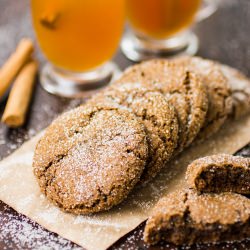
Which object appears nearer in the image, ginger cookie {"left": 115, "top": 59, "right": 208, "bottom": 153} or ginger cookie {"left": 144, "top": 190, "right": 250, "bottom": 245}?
ginger cookie {"left": 144, "top": 190, "right": 250, "bottom": 245}

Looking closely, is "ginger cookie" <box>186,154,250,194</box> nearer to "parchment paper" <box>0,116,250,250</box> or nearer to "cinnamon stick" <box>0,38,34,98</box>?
"parchment paper" <box>0,116,250,250</box>

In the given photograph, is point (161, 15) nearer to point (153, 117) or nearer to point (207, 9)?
point (207, 9)

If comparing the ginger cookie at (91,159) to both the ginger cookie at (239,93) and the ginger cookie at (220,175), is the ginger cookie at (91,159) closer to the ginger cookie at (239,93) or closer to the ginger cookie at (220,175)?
the ginger cookie at (220,175)

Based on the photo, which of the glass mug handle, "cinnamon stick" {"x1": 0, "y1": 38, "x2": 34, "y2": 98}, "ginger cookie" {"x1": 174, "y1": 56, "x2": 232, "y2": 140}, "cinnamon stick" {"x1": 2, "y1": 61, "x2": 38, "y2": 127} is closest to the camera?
"ginger cookie" {"x1": 174, "y1": 56, "x2": 232, "y2": 140}

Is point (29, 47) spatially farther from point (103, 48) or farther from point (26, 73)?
point (103, 48)

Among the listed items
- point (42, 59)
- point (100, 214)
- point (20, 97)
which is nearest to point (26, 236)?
point (100, 214)

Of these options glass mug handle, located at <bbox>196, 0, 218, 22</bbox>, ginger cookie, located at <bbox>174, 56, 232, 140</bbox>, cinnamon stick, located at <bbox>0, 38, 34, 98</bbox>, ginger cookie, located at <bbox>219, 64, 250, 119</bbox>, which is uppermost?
cinnamon stick, located at <bbox>0, 38, 34, 98</bbox>

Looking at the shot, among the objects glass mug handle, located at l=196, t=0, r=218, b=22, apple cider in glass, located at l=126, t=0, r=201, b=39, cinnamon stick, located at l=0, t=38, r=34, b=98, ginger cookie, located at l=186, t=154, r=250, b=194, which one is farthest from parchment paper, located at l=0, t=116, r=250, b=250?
glass mug handle, located at l=196, t=0, r=218, b=22
